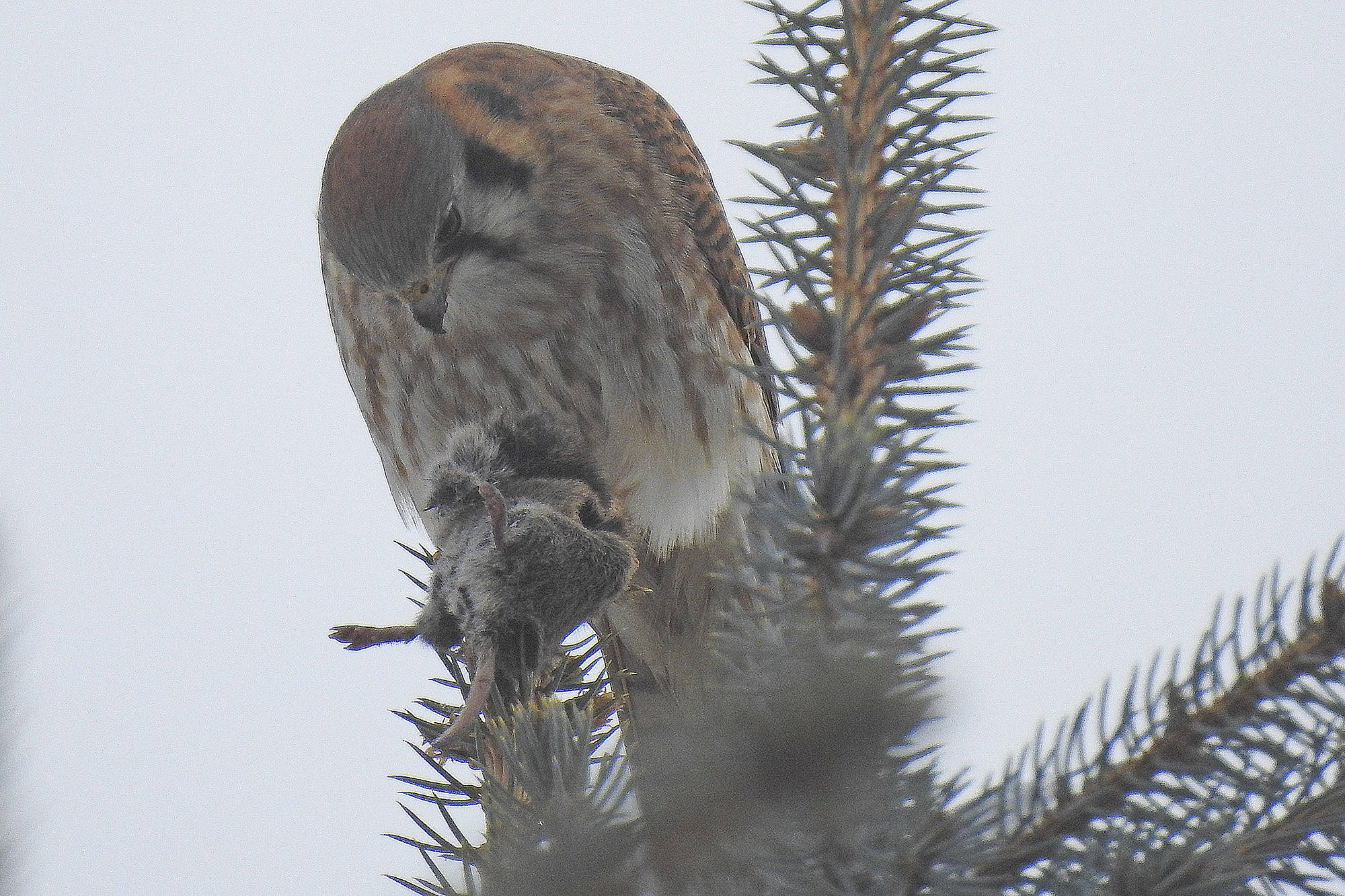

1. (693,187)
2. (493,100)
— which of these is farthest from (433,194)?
(693,187)

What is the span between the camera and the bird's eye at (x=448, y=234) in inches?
103

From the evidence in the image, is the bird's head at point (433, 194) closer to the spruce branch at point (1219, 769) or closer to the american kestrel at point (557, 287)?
the american kestrel at point (557, 287)

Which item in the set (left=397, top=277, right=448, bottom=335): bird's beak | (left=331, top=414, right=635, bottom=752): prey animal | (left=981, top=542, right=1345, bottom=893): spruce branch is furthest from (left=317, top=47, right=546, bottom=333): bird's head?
(left=981, top=542, right=1345, bottom=893): spruce branch

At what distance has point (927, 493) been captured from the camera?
1.17 meters

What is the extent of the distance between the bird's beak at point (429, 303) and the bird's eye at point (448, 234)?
6cm

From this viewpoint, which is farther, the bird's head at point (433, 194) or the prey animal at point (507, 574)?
the bird's head at point (433, 194)

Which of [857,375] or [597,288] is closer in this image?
[857,375]

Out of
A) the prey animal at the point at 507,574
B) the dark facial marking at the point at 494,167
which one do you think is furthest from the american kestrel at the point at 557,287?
the prey animal at the point at 507,574

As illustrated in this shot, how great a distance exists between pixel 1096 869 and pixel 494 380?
2.10 meters

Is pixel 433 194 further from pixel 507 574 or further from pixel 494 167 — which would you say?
pixel 507 574

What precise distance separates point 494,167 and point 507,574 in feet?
4.25

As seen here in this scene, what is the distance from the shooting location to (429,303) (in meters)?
2.61

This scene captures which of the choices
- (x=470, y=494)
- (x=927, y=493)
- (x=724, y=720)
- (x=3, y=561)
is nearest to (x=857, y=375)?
(x=927, y=493)

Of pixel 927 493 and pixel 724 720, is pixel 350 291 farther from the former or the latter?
pixel 724 720
